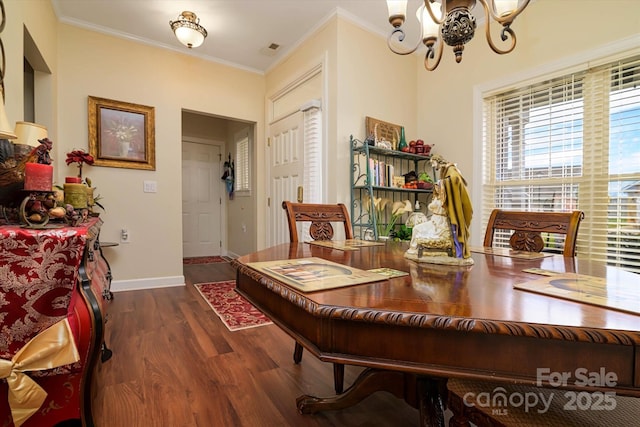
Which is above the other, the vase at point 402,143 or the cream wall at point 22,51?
the cream wall at point 22,51

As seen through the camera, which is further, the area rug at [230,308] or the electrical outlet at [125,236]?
the electrical outlet at [125,236]

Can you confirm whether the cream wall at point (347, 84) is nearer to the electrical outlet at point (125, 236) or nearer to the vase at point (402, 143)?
the vase at point (402, 143)

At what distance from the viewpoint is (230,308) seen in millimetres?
2715

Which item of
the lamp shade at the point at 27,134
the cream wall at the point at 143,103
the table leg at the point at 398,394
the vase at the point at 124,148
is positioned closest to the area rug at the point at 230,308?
the cream wall at the point at 143,103

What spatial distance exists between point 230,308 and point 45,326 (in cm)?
180

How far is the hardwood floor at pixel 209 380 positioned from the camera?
1.30 metres

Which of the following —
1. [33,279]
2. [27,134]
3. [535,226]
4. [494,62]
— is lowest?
[33,279]

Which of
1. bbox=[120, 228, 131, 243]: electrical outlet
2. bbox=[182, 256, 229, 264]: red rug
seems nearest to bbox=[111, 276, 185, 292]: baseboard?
bbox=[120, 228, 131, 243]: electrical outlet

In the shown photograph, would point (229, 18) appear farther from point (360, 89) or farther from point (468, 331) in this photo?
point (468, 331)

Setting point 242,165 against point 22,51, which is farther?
point 242,165

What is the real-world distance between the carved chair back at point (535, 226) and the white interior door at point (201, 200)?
16.0 feet

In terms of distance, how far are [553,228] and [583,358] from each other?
1255mm

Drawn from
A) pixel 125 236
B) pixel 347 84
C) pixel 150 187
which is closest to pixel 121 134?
pixel 150 187

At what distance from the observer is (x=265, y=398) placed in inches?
56.4
